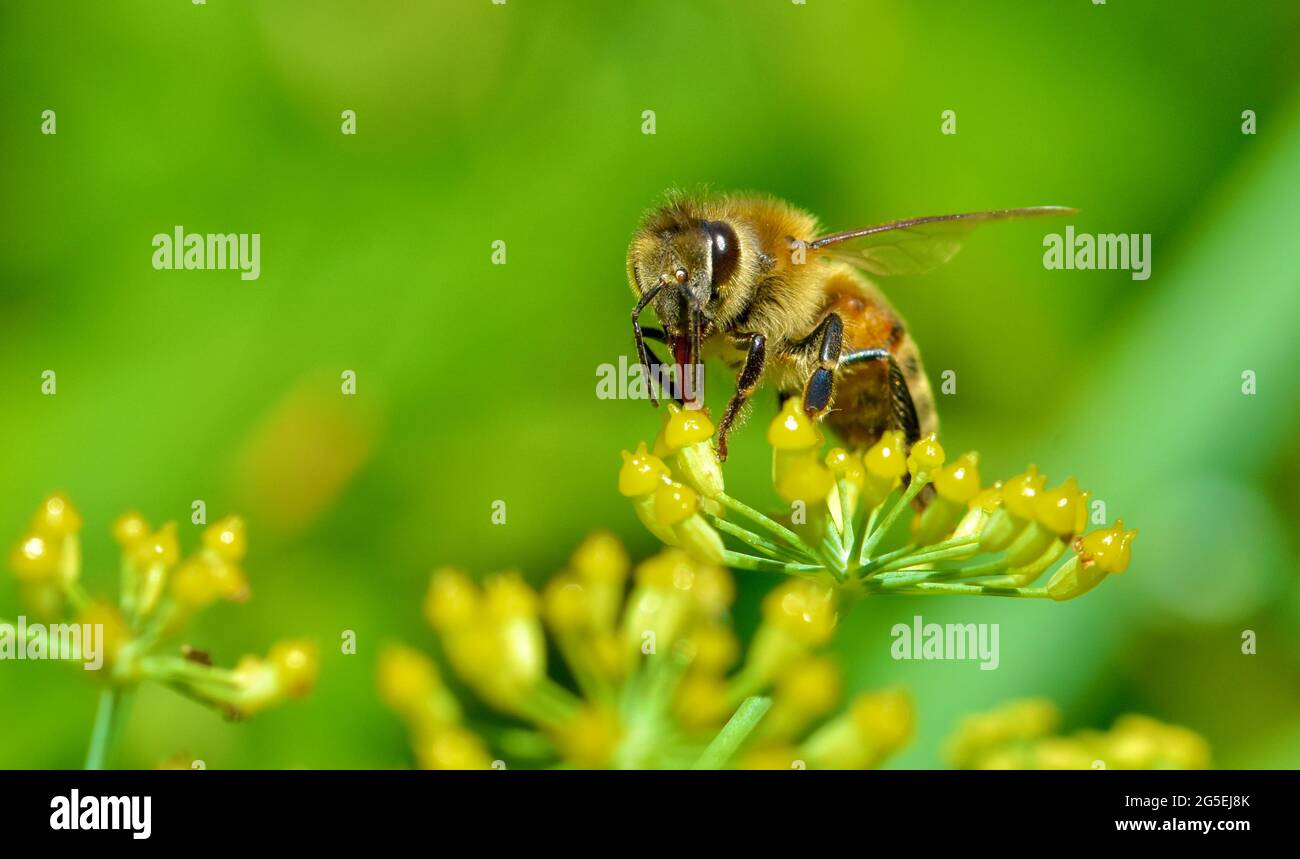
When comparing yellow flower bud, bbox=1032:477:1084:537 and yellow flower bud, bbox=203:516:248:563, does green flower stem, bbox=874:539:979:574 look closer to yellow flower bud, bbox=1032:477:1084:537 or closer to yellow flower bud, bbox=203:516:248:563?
yellow flower bud, bbox=1032:477:1084:537

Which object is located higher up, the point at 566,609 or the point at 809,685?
the point at 566,609

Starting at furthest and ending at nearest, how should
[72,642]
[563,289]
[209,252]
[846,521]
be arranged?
[563,289]
[209,252]
[846,521]
[72,642]

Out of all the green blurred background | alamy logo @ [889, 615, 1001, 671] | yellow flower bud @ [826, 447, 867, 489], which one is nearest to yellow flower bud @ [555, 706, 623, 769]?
yellow flower bud @ [826, 447, 867, 489]

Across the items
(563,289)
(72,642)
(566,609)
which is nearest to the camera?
(72,642)

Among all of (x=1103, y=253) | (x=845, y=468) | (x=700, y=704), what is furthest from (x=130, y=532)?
(x=1103, y=253)

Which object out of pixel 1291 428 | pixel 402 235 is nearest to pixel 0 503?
pixel 402 235

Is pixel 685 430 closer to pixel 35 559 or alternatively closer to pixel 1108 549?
pixel 1108 549
